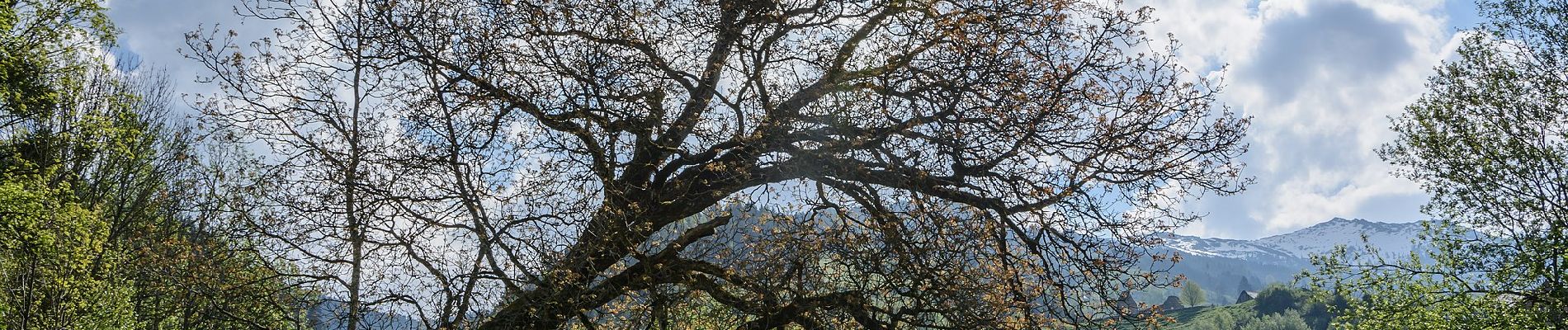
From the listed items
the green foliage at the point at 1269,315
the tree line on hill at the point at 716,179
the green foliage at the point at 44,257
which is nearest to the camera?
the tree line on hill at the point at 716,179

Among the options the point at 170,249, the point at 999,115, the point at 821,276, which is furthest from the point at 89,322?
the point at 999,115

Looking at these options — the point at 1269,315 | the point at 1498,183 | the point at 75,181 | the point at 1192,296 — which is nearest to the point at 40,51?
the point at 75,181

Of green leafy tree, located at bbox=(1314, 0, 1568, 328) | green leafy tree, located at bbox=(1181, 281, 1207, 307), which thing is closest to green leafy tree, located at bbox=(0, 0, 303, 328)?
green leafy tree, located at bbox=(1314, 0, 1568, 328)

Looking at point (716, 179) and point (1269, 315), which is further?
point (1269, 315)

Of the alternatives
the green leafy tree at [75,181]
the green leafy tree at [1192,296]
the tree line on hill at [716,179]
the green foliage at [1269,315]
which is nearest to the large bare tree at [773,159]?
the tree line on hill at [716,179]

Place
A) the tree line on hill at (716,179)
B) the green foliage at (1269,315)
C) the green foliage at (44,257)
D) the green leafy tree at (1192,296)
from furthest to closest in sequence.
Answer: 1. the green leafy tree at (1192,296)
2. the green foliage at (1269,315)
3. the green foliage at (44,257)
4. the tree line on hill at (716,179)

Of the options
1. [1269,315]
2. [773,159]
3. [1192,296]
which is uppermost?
[1192,296]

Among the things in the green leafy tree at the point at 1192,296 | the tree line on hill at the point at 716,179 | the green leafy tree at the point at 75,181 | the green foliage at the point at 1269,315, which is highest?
the green leafy tree at the point at 1192,296

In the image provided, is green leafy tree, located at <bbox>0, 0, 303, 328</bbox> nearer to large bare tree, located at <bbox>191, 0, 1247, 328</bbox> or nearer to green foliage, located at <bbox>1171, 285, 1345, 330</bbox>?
large bare tree, located at <bbox>191, 0, 1247, 328</bbox>

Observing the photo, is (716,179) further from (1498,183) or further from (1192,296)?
(1192,296)

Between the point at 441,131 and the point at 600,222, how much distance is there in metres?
1.93

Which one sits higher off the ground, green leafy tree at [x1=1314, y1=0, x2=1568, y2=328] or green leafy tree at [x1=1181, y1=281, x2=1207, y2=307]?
green leafy tree at [x1=1181, y1=281, x2=1207, y2=307]

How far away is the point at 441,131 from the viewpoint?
8695 millimetres

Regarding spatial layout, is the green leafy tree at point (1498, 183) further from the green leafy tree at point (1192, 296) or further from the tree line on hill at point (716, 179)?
the green leafy tree at point (1192, 296)
